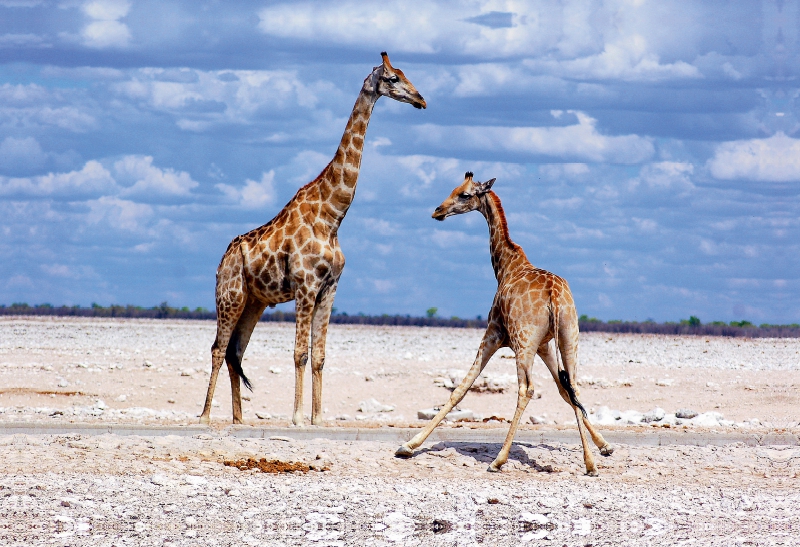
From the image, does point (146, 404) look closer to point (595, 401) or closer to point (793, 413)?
point (595, 401)

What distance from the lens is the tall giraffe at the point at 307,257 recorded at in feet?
47.5

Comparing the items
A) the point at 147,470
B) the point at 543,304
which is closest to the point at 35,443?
the point at 147,470

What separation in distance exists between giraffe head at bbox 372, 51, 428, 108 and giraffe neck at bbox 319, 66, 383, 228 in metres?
0.06

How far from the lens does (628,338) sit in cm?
4584

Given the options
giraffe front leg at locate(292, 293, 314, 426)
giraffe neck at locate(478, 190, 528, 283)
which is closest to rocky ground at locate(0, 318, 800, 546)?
giraffe front leg at locate(292, 293, 314, 426)

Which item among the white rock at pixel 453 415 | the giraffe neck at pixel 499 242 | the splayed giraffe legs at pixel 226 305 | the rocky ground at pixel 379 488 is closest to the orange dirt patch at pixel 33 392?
the rocky ground at pixel 379 488

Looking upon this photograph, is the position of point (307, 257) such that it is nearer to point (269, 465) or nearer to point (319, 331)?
point (319, 331)

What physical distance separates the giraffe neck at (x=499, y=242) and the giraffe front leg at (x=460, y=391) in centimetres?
97

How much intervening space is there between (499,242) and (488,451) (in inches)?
103

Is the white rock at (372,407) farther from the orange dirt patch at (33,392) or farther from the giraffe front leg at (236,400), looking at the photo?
the orange dirt patch at (33,392)

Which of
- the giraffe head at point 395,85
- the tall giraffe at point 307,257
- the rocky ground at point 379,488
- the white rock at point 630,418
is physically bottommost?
the rocky ground at point 379,488

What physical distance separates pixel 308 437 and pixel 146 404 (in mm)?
8099

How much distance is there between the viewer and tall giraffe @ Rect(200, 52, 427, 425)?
14469 millimetres

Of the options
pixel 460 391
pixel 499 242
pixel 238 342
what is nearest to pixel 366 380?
pixel 238 342
